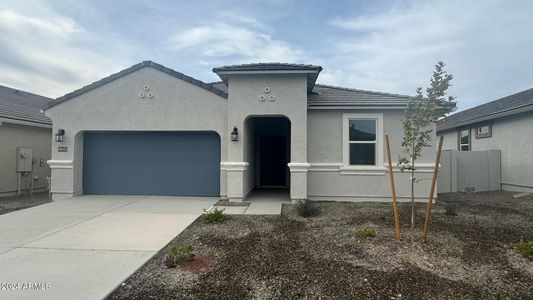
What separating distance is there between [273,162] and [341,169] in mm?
4867

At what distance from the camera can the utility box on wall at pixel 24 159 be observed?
36.8 ft

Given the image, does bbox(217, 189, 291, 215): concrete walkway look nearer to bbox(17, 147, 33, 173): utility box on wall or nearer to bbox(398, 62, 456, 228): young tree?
bbox(398, 62, 456, 228): young tree

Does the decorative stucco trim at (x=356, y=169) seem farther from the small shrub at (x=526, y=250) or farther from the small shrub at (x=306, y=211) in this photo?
the small shrub at (x=526, y=250)

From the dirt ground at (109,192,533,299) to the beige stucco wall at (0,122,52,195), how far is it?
9629mm

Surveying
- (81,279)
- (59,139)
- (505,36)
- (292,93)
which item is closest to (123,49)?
(59,139)

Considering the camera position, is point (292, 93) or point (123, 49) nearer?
Answer: point (292, 93)

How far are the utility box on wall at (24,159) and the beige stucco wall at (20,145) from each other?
0.55ft

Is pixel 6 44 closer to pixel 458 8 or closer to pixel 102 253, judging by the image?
pixel 102 253

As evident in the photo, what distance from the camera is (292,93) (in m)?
9.09

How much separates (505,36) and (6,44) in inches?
818

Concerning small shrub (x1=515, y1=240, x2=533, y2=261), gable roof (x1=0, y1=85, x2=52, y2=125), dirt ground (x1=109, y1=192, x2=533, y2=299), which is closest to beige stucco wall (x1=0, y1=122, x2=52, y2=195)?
gable roof (x1=0, y1=85, x2=52, y2=125)

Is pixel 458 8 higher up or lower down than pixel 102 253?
higher up

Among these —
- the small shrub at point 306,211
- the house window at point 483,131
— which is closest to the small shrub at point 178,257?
the small shrub at point 306,211

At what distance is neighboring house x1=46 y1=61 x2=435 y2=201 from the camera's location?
915 centimetres
